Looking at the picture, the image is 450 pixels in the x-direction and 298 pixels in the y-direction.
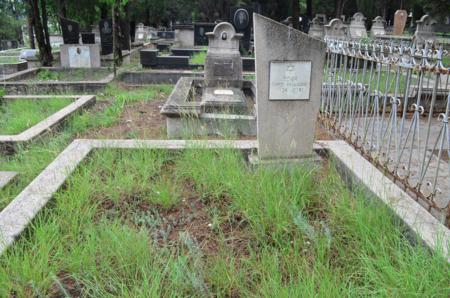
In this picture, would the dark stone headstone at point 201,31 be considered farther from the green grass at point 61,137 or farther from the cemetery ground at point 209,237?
the cemetery ground at point 209,237

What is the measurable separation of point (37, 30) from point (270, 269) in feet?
41.7

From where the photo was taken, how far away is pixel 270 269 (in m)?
1.94

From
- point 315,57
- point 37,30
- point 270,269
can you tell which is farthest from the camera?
point 37,30

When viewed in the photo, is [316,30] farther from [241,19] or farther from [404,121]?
[404,121]

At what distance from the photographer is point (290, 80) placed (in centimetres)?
314

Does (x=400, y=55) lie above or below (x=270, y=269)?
above

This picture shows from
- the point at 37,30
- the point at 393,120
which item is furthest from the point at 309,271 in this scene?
the point at 37,30

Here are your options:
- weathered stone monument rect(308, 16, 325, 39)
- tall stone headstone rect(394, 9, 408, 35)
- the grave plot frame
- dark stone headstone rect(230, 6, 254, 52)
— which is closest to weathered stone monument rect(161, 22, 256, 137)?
the grave plot frame

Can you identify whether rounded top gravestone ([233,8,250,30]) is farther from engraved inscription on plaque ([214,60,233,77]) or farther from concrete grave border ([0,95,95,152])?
concrete grave border ([0,95,95,152])

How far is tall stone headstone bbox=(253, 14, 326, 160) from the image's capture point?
303 centimetres

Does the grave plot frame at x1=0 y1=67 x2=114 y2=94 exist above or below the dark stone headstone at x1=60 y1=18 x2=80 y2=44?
below

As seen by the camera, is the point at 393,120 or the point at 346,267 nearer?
the point at 346,267

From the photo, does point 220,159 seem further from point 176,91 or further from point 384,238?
point 176,91

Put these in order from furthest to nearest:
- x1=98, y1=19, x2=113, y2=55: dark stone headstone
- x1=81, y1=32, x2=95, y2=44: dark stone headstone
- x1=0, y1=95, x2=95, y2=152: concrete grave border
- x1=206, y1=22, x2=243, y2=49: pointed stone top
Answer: x1=98, y1=19, x2=113, y2=55: dark stone headstone < x1=81, y1=32, x2=95, y2=44: dark stone headstone < x1=206, y1=22, x2=243, y2=49: pointed stone top < x1=0, y1=95, x2=95, y2=152: concrete grave border
